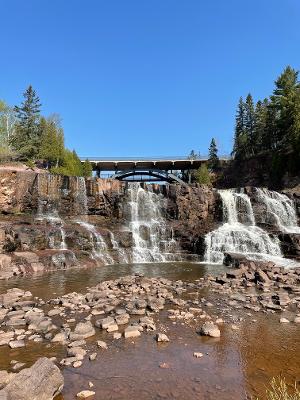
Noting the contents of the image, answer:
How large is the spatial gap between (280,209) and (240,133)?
49.6 metres

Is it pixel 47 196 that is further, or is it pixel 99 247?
pixel 47 196

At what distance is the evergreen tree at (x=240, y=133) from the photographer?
81.4 meters

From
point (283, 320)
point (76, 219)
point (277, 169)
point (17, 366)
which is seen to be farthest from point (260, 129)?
point (17, 366)

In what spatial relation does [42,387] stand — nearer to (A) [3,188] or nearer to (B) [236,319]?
(B) [236,319]

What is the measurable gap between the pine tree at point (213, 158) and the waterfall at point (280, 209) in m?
41.2

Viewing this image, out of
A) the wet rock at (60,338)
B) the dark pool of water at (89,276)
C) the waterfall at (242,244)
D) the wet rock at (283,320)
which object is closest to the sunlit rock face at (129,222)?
the waterfall at (242,244)

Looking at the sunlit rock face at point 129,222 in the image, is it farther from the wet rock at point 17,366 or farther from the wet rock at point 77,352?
the wet rock at point 17,366

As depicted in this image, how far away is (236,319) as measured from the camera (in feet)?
46.6

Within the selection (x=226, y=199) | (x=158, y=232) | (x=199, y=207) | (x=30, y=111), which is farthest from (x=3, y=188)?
(x=30, y=111)

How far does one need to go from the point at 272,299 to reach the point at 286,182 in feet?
153

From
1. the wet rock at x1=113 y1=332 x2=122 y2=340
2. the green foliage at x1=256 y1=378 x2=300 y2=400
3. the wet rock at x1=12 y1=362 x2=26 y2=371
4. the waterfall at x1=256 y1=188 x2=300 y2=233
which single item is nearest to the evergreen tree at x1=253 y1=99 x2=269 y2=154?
the waterfall at x1=256 y1=188 x2=300 y2=233

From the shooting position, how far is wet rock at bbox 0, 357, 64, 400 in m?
7.39

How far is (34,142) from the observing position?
6931 centimetres

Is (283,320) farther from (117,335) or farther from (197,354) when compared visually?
(117,335)
